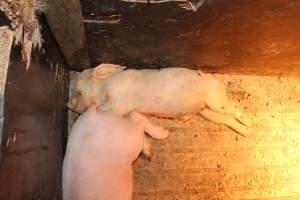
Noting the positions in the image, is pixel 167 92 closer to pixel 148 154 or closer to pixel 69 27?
pixel 148 154

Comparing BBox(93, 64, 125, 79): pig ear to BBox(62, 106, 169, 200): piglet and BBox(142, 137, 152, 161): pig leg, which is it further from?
BBox(142, 137, 152, 161): pig leg

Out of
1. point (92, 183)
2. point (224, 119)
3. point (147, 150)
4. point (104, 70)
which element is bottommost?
point (92, 183)

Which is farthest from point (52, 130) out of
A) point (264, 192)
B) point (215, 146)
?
point (264, 192)

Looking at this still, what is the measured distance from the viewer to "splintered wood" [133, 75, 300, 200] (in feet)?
4.28

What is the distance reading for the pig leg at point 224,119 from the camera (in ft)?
4.26

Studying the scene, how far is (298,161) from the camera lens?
1.41m

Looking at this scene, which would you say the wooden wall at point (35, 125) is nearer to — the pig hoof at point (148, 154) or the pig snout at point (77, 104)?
the pig snout at point (77, 104)

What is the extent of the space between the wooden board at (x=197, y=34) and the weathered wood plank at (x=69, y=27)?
0.02m

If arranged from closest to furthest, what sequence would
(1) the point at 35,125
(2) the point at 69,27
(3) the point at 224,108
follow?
1. (1) the point at 35,125
2. (2) the point at 69,27
3. (3) the point at 224,108

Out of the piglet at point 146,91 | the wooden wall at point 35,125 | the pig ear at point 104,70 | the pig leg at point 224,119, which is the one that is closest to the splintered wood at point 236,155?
the pig leg at point 224,119

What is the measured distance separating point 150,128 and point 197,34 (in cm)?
42

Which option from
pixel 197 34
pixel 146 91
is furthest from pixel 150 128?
pixel 197 34

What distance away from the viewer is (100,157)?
104 cm

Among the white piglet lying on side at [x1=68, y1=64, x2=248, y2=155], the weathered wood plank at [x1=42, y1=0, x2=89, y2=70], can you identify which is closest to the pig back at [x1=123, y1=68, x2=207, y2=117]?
the white piglet lying on side at [x1=68, y1=64, x2=248, y2=155]
